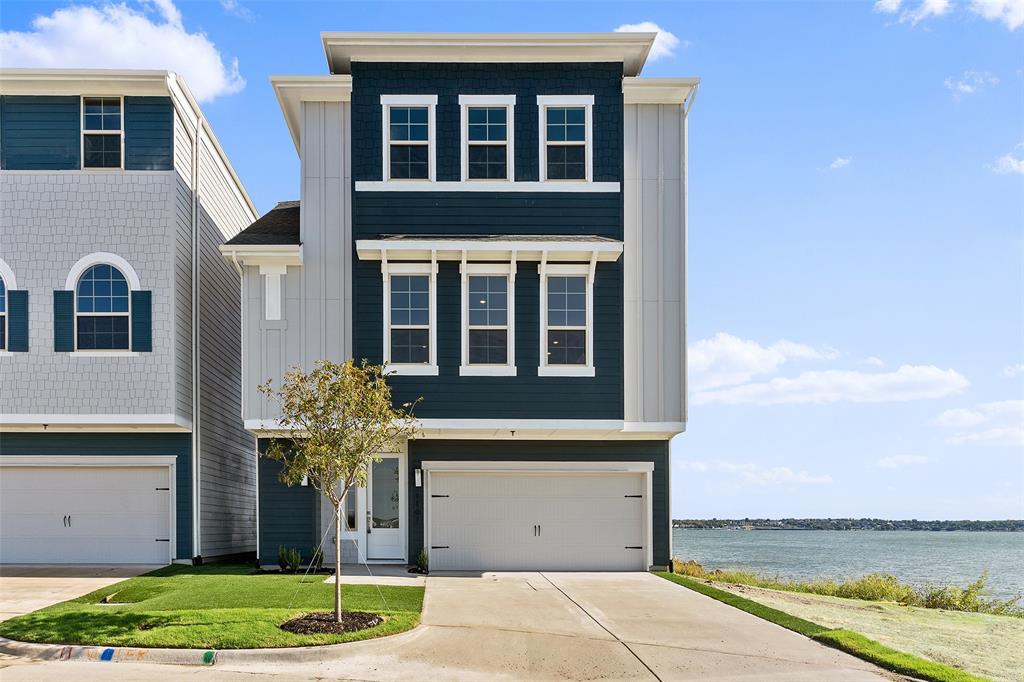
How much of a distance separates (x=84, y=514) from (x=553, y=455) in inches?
372

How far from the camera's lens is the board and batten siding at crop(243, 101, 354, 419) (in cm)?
1877

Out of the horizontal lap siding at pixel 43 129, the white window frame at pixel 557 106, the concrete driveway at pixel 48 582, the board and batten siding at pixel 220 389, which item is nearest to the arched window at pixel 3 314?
the horizontal lap siding at pixel 43 129

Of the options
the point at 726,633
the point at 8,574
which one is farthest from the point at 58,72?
the point at 726,633

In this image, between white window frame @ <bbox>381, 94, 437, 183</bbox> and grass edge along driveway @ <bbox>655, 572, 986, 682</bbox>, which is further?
white window frame @ <bbox>381, 94, 437, 183</bbox>

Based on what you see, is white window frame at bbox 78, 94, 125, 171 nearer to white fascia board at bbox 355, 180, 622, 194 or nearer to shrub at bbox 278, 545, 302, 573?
white fascia board at bbox 355, 180, 622, 194

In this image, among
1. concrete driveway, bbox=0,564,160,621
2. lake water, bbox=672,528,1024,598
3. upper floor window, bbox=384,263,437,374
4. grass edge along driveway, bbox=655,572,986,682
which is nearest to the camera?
grass edge along driveway, bbox=655,572,986,682

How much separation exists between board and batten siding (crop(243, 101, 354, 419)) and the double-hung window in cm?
344

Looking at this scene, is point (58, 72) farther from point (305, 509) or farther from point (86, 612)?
point (86, 612)

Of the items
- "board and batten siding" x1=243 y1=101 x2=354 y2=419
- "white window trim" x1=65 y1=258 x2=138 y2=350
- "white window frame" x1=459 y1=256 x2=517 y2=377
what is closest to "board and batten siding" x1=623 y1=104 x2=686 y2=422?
"white window frame" x1=459 y1=256 x2=517 y2=377

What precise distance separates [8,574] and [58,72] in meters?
9.58

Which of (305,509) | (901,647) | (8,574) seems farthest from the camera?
(305,509)

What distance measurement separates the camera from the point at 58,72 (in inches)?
742

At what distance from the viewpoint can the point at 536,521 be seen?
19453 mm

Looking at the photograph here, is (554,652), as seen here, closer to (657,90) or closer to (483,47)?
(657,90)
